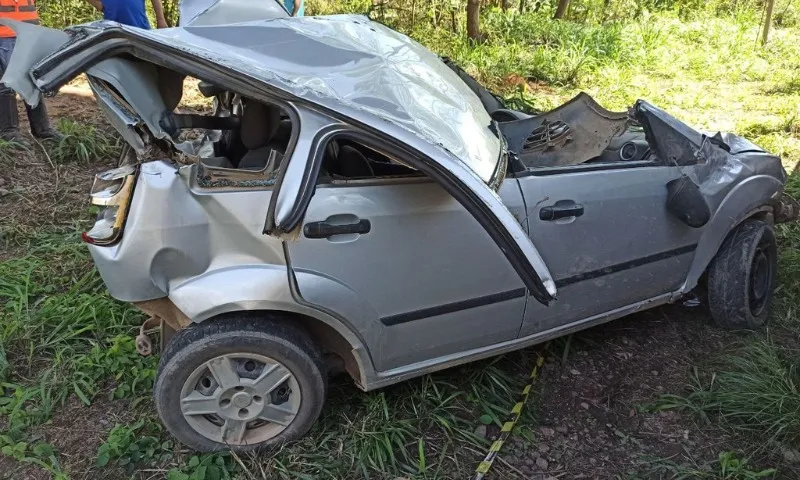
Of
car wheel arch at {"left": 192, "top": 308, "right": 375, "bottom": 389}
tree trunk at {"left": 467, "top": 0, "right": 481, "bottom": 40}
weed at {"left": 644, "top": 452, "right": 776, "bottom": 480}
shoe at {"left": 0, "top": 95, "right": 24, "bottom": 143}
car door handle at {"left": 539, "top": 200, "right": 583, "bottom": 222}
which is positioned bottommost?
A: tree trunk at {"left": 467, "top": 0, "right": 481, "bottom": 40}

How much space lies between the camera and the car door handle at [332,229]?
2143 millimetres

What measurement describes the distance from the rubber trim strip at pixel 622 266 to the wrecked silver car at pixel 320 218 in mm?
12

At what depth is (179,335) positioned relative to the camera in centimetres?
229

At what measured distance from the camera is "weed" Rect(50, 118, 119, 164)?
15.9 ft

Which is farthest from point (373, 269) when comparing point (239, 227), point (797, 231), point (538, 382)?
point (797, 231)

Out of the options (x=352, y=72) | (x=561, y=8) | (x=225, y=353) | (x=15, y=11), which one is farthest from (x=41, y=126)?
(x=561, y=8)

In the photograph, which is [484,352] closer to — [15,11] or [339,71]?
[339,71]

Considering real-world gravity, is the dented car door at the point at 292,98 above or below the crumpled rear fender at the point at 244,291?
above

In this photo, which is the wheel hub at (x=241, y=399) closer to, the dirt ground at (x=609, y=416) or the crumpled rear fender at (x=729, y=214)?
the dirt ground at (x=609, y=416)

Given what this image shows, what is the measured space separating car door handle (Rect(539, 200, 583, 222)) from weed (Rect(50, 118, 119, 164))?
3983 millimetres

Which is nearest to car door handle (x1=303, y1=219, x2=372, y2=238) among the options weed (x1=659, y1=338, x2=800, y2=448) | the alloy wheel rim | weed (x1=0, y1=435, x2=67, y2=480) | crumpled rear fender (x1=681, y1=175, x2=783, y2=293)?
the alloy wheel rim

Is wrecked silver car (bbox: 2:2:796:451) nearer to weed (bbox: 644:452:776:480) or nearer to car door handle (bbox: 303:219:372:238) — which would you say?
car door handle (bbox: 303:219:372:238)

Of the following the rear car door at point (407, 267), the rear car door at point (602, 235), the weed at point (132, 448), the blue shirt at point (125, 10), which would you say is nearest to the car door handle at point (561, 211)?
the rear car door at point (602, 235)

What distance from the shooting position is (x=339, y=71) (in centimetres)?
221
